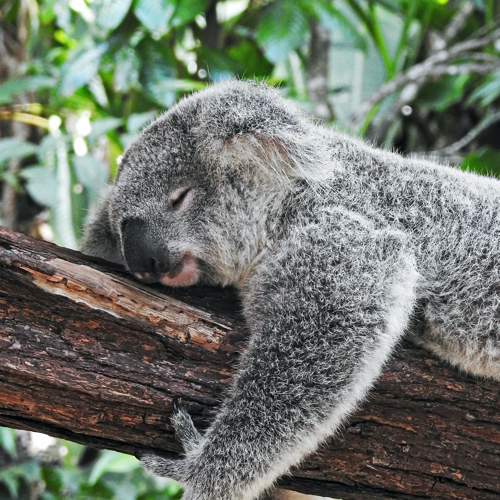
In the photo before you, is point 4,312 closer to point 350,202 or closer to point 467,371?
point 350,202

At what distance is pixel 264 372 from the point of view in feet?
6.35

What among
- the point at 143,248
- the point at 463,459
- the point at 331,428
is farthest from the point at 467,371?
the point at 143,248

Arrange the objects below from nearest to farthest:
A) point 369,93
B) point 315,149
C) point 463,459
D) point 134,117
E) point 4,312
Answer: point 4,312, point 463,459, point 315,149, point 134,117, point 369,93

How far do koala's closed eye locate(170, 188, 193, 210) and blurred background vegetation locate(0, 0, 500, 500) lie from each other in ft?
2.45

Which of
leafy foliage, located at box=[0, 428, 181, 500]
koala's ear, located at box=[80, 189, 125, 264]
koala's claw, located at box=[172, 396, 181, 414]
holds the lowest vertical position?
leafy foliage, located at box=[0, 428, 181, 500]

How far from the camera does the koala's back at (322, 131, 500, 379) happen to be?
2121 mm

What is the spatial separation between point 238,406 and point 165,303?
435 mm

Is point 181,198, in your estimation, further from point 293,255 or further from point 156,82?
point 156,82

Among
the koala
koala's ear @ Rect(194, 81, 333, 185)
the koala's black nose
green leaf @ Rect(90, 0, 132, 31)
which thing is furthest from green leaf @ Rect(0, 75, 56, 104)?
the koala's black nose

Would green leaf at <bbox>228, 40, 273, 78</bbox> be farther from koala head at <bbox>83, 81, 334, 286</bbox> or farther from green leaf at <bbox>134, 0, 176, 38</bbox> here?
koala head at <bbox>83, 81, 334, 286</bbox>

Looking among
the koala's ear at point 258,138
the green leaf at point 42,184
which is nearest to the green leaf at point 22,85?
the green leaf at point 42,184

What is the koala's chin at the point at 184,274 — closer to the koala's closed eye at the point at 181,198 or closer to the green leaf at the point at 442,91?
the koala's closed eye at the point at 181,198

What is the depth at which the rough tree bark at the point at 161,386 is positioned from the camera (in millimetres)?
1844

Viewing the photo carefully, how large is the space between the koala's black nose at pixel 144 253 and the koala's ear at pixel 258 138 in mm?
367
